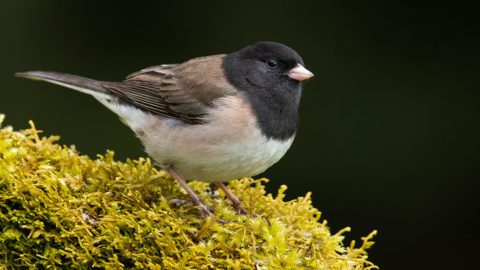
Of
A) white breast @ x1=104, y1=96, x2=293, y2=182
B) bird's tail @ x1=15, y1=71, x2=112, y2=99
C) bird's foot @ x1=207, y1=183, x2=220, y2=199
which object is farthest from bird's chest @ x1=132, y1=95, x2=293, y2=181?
bird's tail @ x1=15, y1=71, x2=112, y2=99

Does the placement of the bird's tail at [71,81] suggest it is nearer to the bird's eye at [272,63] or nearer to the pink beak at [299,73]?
the bird's eye at [272,63]

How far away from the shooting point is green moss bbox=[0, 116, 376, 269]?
2.05 meters

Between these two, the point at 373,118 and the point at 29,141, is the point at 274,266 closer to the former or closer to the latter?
the point at 29,141

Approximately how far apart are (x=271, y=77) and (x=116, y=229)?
1138 mm

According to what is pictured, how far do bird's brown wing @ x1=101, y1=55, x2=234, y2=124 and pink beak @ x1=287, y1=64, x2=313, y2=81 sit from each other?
0.30m

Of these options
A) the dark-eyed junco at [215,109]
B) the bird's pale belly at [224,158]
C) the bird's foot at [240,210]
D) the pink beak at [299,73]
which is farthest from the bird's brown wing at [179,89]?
the bird's foot at [240,210]

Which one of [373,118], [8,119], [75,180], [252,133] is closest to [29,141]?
[75,180]

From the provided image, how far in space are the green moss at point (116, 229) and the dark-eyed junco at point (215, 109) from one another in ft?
0.67

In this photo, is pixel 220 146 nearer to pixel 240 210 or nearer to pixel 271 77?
pixel 240 210

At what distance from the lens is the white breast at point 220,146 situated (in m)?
2.57

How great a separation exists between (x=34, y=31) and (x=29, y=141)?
2.24 m

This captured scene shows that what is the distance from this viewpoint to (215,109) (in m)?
2.74

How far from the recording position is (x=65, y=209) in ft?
6.98

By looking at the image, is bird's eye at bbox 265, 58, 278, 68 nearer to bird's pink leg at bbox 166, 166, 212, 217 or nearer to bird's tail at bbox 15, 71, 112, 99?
bird's pink leg at bbox 166, 166, 212, 217
